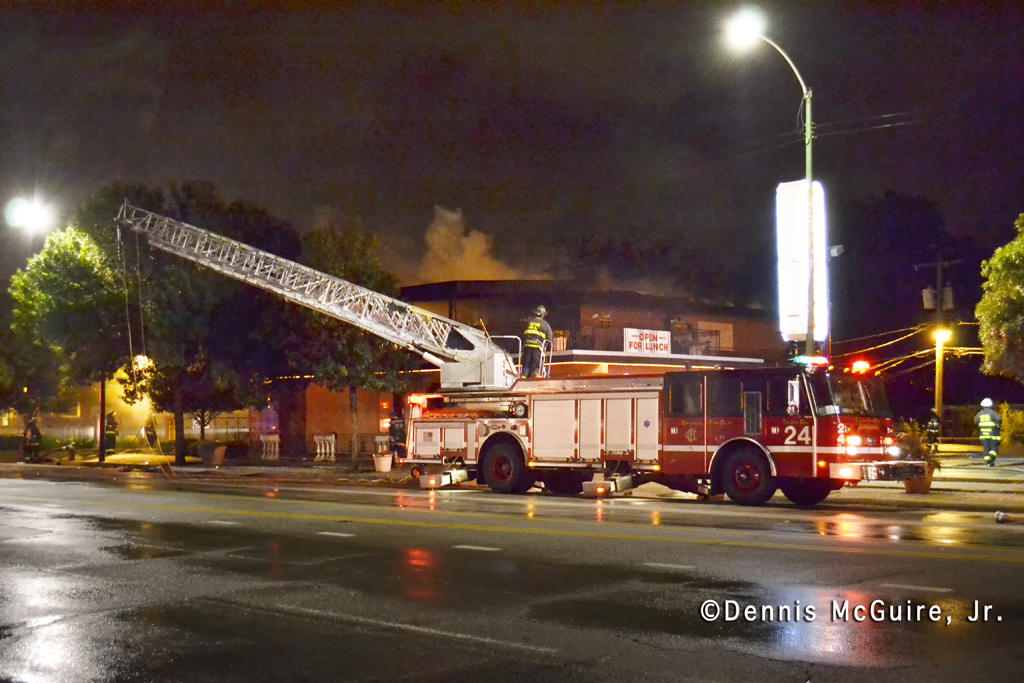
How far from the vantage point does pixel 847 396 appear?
17375 millimetres

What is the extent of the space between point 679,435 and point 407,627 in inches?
459

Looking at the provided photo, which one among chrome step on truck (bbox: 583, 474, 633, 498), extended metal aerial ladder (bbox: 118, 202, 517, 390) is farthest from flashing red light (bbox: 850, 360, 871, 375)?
extended metal aerial ladder (bbox: 118, 202, 517, 390)

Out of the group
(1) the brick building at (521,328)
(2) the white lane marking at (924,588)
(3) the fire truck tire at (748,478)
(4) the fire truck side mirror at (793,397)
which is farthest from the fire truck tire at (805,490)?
(1) the brick building at (521,328)

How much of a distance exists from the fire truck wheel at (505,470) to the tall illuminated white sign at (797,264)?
6.30 m

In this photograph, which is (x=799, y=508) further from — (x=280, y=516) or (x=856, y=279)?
(x=856, y=279)

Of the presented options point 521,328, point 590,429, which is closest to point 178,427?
point 521,328

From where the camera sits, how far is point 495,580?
953 centimetres

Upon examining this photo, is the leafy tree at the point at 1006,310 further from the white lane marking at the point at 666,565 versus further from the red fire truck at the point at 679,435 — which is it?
the white lane marking at the point at 666,565

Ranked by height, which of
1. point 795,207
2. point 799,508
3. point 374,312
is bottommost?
point 799,508

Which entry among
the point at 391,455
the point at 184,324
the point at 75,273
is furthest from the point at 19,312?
the point at 391,455

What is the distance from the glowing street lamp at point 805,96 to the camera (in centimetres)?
1892

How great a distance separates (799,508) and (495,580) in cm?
944

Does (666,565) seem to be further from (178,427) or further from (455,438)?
(178,427)

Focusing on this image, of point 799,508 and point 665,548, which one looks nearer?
point 665,548
